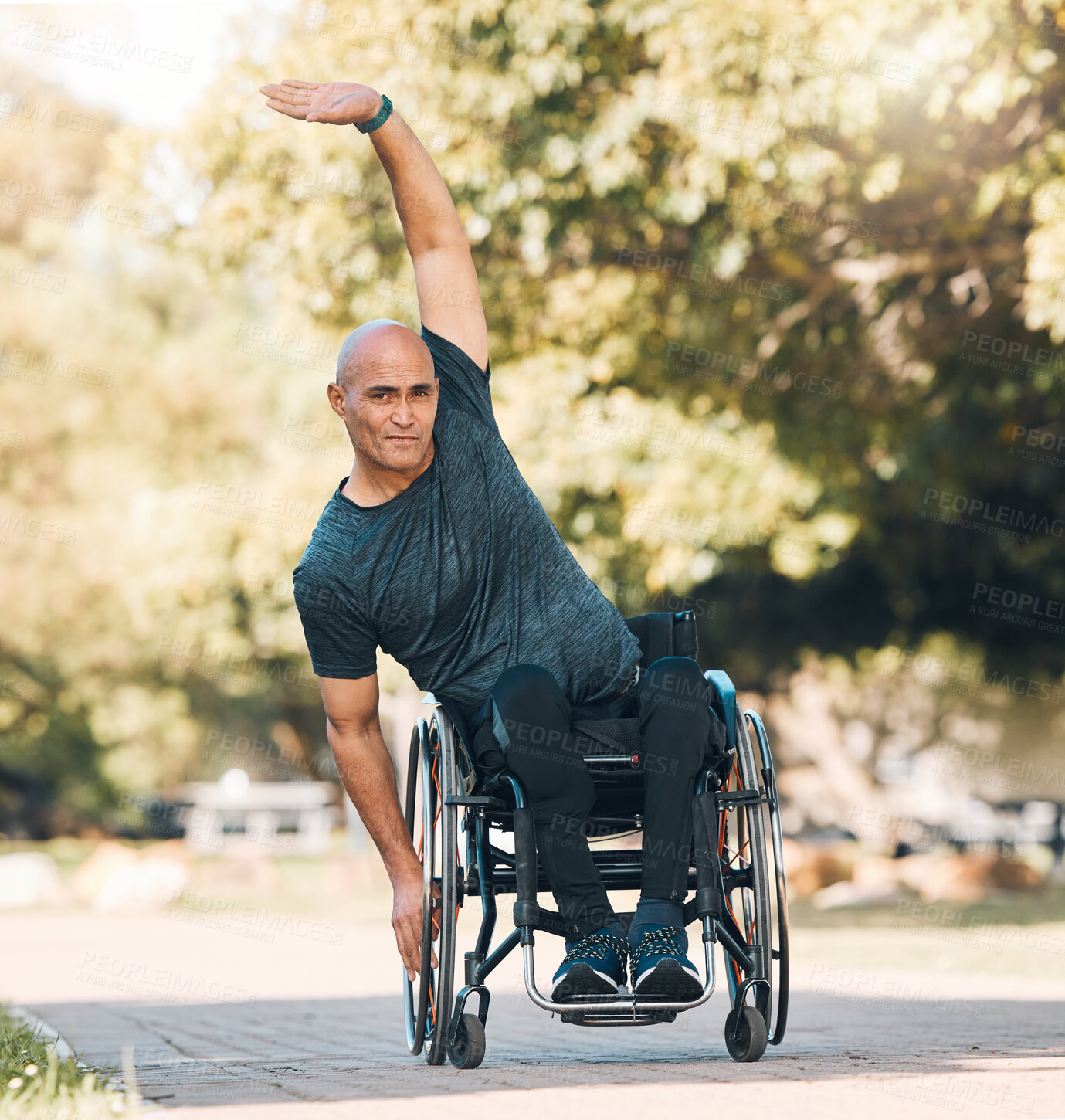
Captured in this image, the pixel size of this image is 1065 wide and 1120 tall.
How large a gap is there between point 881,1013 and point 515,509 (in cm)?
311

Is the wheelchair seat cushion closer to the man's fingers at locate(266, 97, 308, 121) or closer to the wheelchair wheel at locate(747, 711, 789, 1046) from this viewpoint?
the wheelchair wheel at locate(747, 711, 789, 1046)

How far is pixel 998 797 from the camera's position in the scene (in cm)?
4612

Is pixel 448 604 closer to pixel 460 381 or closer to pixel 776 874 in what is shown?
pixel 460 381

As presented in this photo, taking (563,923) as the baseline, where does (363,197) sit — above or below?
above

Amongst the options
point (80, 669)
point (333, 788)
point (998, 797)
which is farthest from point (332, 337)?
point (998, 797)

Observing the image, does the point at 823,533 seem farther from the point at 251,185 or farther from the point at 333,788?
the point at 333,788

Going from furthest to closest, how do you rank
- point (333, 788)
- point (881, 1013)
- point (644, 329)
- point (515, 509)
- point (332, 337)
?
point (333, 788) → point (332, 337) → point (644, 329) → point (881, 1013) → point (515, 509)

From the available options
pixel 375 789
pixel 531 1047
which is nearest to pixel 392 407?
pixel 375 789

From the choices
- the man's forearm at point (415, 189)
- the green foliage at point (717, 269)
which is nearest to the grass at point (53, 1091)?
the man's forearm at point (415, 189)

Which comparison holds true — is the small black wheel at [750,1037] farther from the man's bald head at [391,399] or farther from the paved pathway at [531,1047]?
the man's bald head at [391,399]

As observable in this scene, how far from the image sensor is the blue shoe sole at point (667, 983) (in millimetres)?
3785

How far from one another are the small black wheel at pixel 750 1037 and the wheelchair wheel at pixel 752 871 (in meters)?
0.01

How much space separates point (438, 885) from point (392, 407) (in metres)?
1.26

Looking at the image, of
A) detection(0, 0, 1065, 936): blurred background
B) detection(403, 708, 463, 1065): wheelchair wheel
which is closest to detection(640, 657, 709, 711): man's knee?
detection(403, 708, 463, 1065): wheelchair wheel
